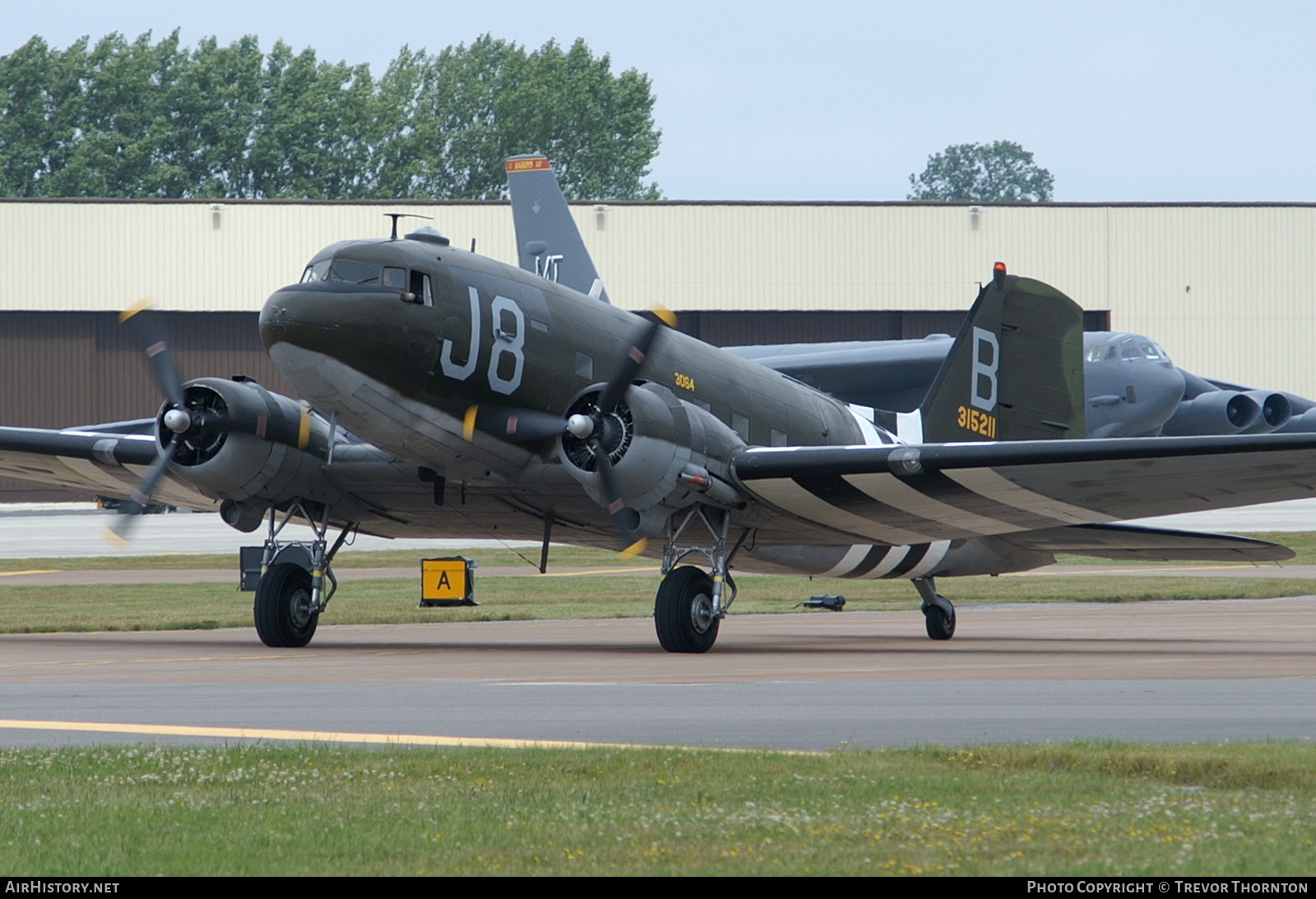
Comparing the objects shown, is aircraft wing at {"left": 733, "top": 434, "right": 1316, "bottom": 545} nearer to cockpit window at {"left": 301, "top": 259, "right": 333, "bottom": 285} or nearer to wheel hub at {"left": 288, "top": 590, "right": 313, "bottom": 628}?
cockpit window at {"left": 301, "top": 259, "right": 333, "bottom": 285}

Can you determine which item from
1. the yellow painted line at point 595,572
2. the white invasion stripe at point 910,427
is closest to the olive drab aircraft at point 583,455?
the white invasion stripe at point 910,427

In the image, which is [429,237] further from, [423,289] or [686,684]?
[686,684]

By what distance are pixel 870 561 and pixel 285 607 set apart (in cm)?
821

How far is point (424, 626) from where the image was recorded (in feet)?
84.8

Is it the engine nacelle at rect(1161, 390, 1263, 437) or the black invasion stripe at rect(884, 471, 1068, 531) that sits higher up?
the engine nacelle at rect(1161, 390, 1263, 437)

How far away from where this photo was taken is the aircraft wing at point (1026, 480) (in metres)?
17.8

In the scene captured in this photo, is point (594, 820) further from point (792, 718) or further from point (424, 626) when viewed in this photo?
point (424, 626)

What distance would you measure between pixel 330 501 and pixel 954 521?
7940mm

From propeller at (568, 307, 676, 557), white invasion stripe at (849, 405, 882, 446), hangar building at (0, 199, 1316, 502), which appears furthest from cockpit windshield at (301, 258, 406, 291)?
hangar building at (0, 199, 1316, 502)

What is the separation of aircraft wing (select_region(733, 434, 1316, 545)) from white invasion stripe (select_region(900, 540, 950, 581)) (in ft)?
9.22

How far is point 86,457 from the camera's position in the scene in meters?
22.0

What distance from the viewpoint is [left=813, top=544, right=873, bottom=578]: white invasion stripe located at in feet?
76.2

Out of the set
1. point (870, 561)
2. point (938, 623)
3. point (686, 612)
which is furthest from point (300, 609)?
point (938, 623)

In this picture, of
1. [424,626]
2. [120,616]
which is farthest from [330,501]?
[120,616]
